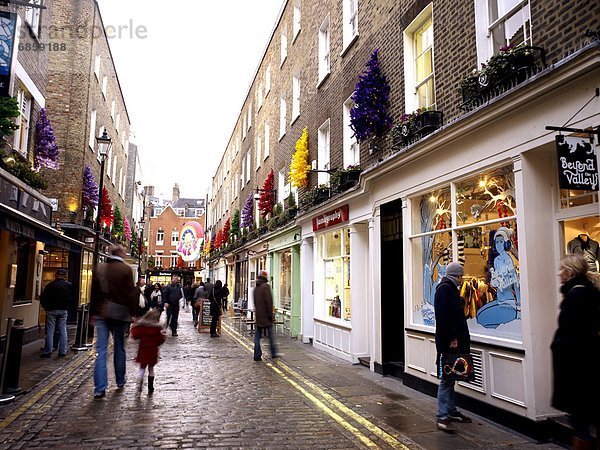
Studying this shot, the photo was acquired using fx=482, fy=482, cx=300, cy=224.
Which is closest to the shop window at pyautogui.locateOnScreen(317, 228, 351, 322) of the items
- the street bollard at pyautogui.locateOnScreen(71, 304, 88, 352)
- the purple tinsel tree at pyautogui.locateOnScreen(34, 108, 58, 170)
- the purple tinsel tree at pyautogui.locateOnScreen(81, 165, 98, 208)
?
the street bollard at pyautogui.locateOnScreen(71, 304, 88, 352)

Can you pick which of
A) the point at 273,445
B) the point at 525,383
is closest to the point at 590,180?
the point at 525,383

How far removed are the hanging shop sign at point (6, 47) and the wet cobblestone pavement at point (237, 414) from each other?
577 cm

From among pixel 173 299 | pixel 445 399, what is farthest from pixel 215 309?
pixel 445 399

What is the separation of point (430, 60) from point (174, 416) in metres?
7.22

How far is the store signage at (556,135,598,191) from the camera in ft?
15.7

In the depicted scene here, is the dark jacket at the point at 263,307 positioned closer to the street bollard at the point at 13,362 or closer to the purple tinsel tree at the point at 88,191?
the street bollard at the point at 13,362

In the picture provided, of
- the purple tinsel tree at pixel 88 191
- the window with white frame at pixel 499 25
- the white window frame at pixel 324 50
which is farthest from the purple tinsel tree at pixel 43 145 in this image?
the window with white frame at pixel 499 25

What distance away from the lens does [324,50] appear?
1500 cm

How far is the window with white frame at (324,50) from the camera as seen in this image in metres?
14.7

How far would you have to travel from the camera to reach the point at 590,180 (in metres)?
4.87

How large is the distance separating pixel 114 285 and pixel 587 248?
21.0 feet

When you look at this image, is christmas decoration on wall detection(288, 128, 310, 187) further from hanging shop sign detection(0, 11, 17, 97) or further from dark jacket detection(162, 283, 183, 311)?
hanging shop sign detection(0, 11, 17, 97)

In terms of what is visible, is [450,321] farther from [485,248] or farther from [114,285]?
[114,285]

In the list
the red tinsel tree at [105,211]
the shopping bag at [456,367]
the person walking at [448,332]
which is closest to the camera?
the shopping bag at [456,367]
